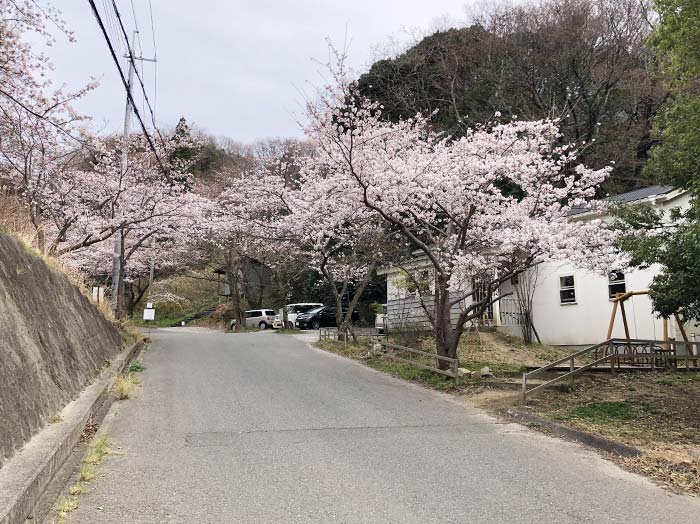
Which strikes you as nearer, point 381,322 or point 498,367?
point 498,367

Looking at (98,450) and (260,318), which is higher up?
(260,318)

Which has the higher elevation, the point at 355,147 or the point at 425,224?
the point at 355,147

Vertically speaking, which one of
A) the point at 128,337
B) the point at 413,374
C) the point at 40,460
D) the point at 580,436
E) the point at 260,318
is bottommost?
the point at 580,436

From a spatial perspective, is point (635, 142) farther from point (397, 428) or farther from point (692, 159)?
point (397, 428)

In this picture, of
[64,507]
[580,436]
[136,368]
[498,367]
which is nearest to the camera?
[64,507]

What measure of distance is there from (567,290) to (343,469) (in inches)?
616

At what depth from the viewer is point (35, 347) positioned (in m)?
6.87

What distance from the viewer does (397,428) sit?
26.0ft

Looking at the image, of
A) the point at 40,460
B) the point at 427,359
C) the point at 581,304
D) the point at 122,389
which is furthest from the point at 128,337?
the point at 581,304

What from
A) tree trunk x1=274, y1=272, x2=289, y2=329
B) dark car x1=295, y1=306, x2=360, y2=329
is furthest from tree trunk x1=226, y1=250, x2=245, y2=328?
dark car x1=295, y1=306, x2=360, y2=329

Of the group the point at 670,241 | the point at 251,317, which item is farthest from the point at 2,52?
the point at 251,317

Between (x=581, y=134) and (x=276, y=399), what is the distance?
76.3ft

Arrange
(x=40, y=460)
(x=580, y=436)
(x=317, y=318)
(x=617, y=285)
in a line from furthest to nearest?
(x=317, y=318) < (x=617, y=285) < (x=580, y=436) < (x=40, y=460)

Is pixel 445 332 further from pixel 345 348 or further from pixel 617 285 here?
pixel 617 285
